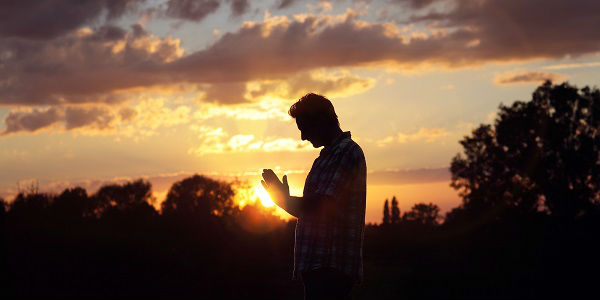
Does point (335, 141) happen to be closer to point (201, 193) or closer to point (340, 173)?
point (340, 173)

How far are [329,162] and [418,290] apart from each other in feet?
47.5

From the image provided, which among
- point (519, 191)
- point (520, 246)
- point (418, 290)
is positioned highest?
point (519, 191)

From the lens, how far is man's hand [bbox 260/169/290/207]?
12.8 ft

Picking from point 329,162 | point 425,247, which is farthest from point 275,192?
point 425,247

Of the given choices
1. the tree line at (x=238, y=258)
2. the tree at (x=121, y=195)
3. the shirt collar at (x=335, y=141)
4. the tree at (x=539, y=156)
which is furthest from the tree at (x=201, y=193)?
the shirt collar at (x=335, y=141)

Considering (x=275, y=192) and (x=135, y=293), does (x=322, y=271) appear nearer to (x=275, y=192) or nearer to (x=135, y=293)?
(x=275, y=192)

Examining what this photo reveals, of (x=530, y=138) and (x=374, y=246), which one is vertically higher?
(x=530, y=138)

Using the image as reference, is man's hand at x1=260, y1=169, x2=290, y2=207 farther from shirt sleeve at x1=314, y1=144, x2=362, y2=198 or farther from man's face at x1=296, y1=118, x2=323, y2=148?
man's face at x1=296, y1=118, x2=323, y2=148

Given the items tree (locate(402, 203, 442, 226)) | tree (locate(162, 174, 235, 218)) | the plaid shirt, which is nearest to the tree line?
the plaid shirt

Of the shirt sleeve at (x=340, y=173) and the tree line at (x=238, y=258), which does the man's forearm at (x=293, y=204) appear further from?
the tree line at (x=238, y=258)

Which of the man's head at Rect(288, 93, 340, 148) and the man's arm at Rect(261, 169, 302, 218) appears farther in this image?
the man's head at Rect(288, 93, 340, 148)

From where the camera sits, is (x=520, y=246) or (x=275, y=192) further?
(x=520, y=246)

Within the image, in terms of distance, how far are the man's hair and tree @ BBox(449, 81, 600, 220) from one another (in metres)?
40.5

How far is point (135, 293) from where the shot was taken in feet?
53.8
